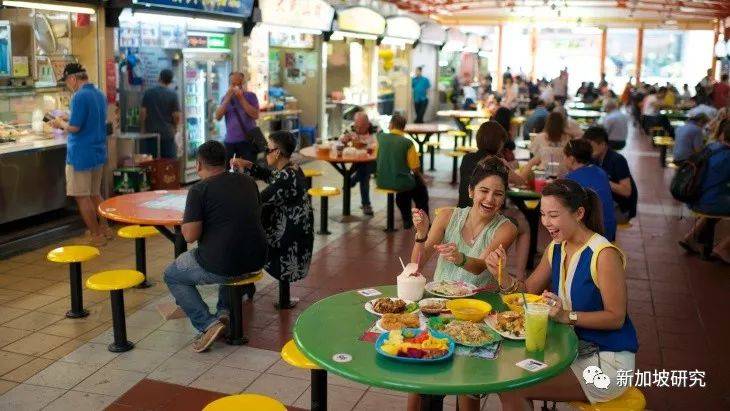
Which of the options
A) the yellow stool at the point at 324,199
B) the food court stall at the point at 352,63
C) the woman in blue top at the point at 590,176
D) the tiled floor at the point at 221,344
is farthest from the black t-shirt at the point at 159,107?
the woman in blue top at the point at 590,176

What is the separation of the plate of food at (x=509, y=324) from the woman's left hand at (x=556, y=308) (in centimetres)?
13

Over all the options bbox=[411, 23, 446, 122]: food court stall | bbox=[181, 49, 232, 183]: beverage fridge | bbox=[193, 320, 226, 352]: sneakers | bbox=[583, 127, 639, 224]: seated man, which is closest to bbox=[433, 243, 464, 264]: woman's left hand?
bbox=[193, 320, 226, 352]: sneakers

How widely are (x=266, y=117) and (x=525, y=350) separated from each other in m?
10.2

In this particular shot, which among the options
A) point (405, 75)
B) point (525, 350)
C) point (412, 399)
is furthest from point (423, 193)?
point (405, 75)

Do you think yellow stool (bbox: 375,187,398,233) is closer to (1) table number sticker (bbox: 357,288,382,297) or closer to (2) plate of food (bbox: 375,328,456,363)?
(1) table number sticker (bbox: 357,288,382,297)

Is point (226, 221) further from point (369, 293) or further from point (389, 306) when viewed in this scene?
point (389, 306)

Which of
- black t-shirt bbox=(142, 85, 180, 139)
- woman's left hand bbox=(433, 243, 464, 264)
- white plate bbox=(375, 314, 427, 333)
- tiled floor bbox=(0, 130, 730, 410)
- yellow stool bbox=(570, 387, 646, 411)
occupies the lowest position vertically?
tiled floor bbox=(0, 130, 730, 410)

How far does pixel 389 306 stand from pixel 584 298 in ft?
2.79

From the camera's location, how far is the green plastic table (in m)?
A: 2.56

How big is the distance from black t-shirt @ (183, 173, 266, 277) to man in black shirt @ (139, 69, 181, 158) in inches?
217

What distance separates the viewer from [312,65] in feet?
47.7

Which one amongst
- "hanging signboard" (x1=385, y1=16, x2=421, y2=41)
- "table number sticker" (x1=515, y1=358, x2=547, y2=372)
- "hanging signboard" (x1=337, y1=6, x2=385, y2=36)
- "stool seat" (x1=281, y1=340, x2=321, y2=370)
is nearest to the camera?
"table number sticker" (x1=515, y1=358, x2=547, y2=372)

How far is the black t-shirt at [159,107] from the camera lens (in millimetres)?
9961

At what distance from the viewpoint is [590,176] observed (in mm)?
5672
